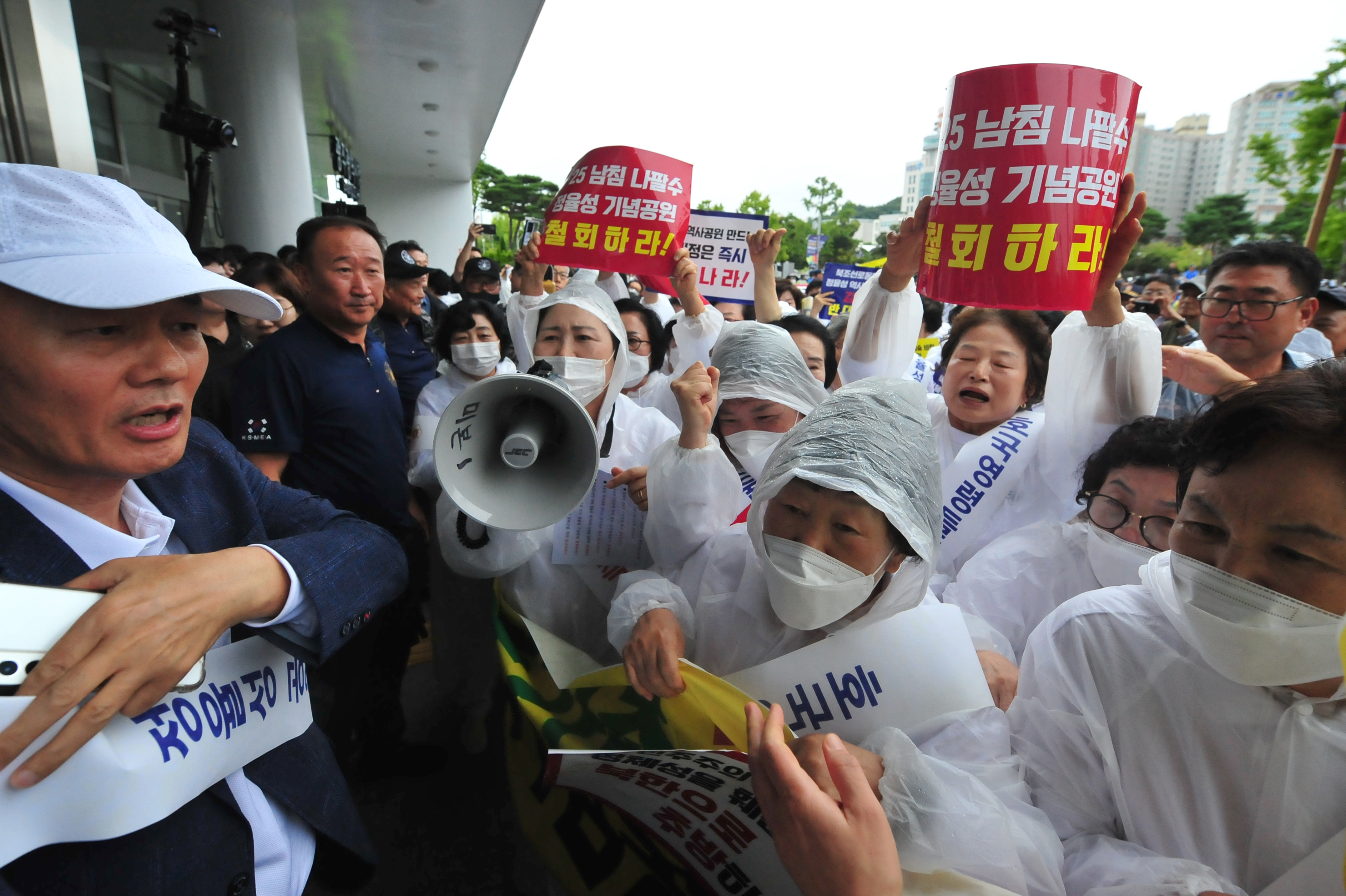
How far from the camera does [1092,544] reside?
1909 millimetres

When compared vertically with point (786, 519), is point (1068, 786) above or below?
below

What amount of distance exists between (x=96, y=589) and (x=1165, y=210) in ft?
397

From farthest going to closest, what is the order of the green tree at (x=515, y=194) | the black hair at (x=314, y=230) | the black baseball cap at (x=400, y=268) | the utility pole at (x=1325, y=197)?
the green tree at (x=515, y=194) → the utility pole at (x=1325, y=197) → the black baseball cap at (x=400, y=268) → the black hair at (x=314, y=230)

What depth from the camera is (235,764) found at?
112 centimetres

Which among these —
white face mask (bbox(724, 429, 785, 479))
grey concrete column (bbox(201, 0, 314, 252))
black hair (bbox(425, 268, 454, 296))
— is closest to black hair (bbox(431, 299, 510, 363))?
white face mask (bbox(724, 429, 785, 479))

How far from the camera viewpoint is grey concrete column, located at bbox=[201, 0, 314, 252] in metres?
7.68

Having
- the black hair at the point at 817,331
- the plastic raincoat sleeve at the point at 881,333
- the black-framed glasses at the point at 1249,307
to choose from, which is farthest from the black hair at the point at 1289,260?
the black hair at the point at 817,331

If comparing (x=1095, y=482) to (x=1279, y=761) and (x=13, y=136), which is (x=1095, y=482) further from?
(x=13, y=136)

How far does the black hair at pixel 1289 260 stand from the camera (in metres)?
3.04

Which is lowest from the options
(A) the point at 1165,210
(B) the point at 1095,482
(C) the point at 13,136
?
(B) the point at 1095,482

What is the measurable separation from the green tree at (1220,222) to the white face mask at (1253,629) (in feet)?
203

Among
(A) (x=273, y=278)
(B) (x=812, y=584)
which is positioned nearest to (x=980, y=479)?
(B) (x=812, y=584)

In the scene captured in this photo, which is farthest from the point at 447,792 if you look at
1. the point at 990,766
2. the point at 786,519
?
the point at 990,766

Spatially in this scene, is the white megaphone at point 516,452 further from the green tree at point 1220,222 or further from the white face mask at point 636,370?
the green tree at point 1220,222
